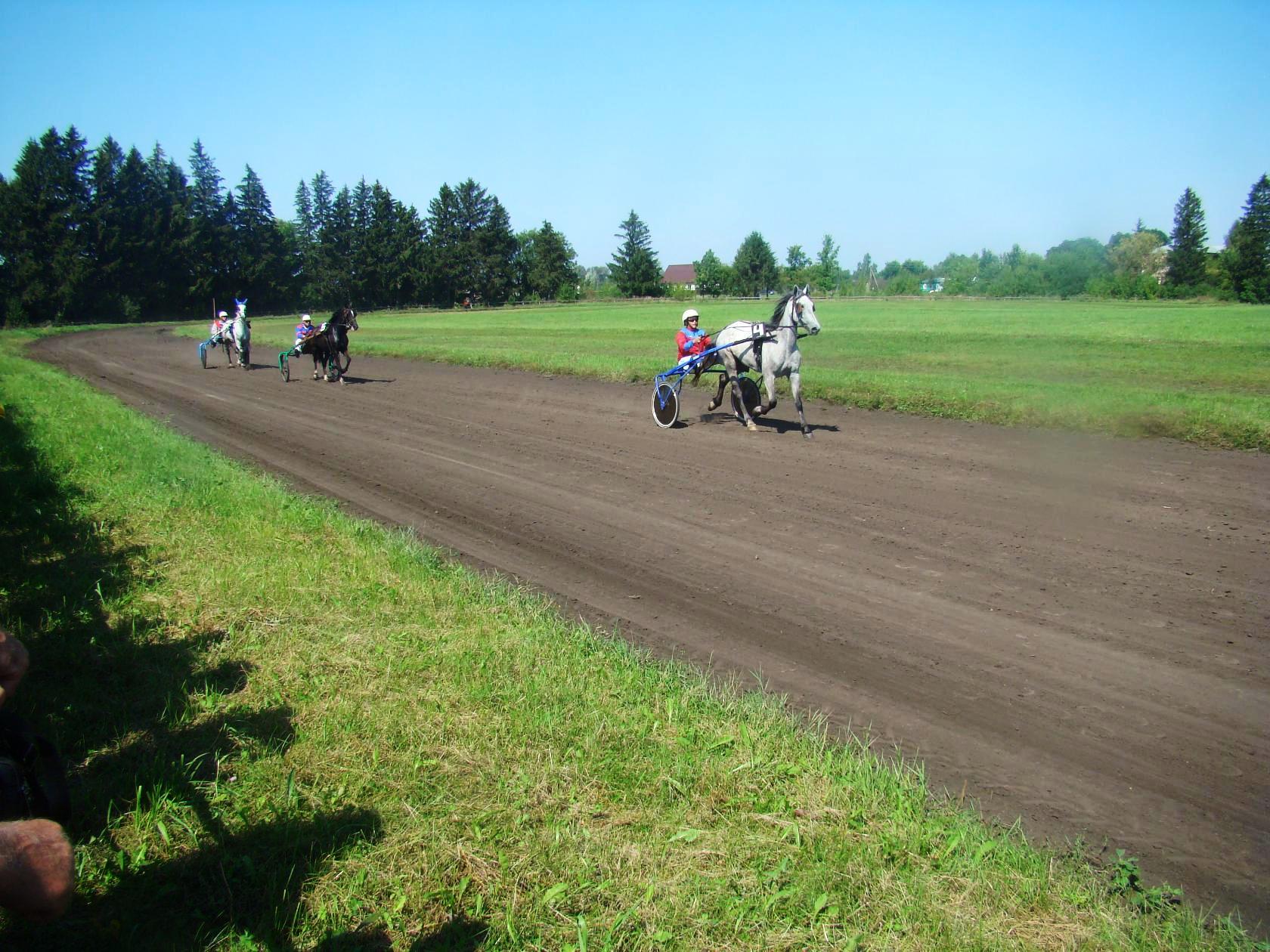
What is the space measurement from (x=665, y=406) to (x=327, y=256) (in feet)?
309

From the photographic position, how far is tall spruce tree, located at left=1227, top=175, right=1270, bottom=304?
66125 millimetres

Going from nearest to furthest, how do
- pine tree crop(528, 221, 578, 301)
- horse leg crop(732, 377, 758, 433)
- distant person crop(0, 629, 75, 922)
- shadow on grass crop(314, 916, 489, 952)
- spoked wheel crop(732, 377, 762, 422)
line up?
distant person crop(0, 629, 75, 922)
shadow on grass crop(314, 916, 489, 952)
horse leg crop(732, 377, 758, 433)
spoked wheel crop(732, 377, 762, 422)
pine tree crop(528, 221, 578, 301)

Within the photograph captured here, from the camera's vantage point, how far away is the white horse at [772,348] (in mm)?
14438

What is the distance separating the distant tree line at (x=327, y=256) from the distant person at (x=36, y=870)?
41.7 metres

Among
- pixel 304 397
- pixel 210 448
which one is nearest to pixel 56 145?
pixel 304 397

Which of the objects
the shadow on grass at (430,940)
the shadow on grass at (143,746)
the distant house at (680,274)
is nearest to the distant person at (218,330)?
the shadow on grass at (143,746)

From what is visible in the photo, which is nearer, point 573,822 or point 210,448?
point 573,822

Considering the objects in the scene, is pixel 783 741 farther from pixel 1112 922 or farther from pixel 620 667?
pixel 1112 922

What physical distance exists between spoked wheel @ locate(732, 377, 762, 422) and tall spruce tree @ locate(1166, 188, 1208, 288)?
51.7 m

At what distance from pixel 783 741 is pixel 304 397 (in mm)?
19535

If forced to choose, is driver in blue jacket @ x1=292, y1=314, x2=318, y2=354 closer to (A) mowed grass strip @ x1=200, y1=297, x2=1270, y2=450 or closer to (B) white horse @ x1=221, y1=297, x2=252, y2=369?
(B) white horse @ x1=221, y1=297, x2=252, y2=369

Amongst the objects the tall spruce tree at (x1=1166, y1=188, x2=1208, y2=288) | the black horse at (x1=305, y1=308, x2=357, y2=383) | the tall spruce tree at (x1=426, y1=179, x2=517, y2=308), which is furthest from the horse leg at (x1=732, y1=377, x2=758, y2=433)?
the tall spruce tree at (x1=426, y1=179, x2=517, y2=308)

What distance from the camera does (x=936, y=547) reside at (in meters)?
8.28

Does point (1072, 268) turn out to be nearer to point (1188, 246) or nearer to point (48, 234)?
point (1188, 246)
